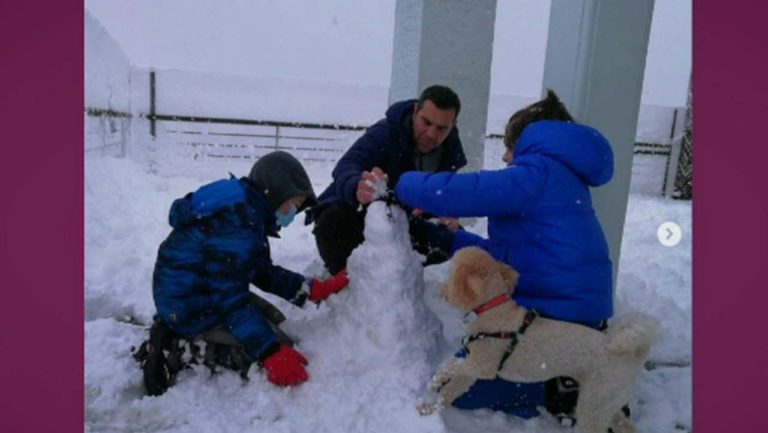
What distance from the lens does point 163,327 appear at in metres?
2.17

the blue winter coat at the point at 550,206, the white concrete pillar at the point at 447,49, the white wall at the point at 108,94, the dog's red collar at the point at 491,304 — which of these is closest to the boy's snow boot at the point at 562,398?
the blue winter coat at the point at 550,206

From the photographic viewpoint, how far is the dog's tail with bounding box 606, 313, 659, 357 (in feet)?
5.74

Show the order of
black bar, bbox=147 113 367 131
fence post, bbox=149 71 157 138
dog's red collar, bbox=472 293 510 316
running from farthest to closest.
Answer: fence post, bbox=149 71 157 138
black bar, bbox=147 113 367 131
dog's red collar, bbox=472 293 510 316

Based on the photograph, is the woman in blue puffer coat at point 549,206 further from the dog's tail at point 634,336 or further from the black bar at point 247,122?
the black bar at point 247,122

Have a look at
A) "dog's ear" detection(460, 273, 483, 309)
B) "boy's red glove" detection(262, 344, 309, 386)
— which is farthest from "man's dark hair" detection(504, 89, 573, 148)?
"boy's red glove" detection(262, 344, 309, 386)

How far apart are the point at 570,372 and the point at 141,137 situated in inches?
384

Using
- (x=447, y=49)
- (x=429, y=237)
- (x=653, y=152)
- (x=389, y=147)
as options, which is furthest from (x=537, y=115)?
(x=653, y=152)

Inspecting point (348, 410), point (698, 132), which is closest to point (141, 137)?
point (348, 410)

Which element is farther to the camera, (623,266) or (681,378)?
(623,266)

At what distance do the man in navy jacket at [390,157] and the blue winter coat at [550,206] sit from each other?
63 cm

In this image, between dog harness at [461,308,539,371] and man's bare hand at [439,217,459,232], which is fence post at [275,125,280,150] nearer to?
man's bare hand at [439,217,459,232]

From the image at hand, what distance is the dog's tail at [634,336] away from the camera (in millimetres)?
1749

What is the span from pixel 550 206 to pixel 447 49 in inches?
125

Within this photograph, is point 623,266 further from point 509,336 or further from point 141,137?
point 141,137
